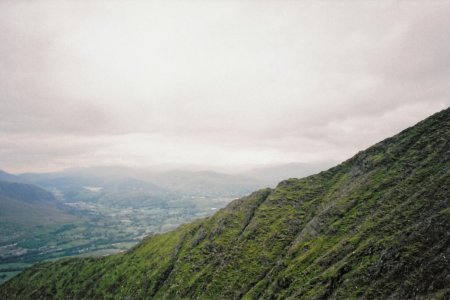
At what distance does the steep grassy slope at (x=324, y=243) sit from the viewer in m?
64.9

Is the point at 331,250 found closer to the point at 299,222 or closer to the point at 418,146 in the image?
the point at 299,222

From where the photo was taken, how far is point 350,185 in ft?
410

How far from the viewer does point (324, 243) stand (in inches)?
3797

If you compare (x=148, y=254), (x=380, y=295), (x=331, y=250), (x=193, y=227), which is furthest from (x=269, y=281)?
(x=148, y=254)

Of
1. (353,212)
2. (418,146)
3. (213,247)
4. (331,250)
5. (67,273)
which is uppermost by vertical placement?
(418,146)

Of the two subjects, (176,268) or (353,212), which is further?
(176,268)

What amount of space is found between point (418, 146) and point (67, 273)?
216 m

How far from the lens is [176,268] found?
134375 mm

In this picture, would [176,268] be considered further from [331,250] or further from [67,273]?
[67,273]

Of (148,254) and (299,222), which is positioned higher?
(299,222)

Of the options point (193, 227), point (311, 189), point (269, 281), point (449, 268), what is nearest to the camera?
point (449, 268)

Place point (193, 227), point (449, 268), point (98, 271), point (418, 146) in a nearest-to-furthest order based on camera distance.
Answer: point (449, 268) < point (418, 146) < point (193, 227) < point (98, 271)

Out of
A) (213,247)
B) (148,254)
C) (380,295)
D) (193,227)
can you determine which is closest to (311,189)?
(213,247)

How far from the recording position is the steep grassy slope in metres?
64.9
